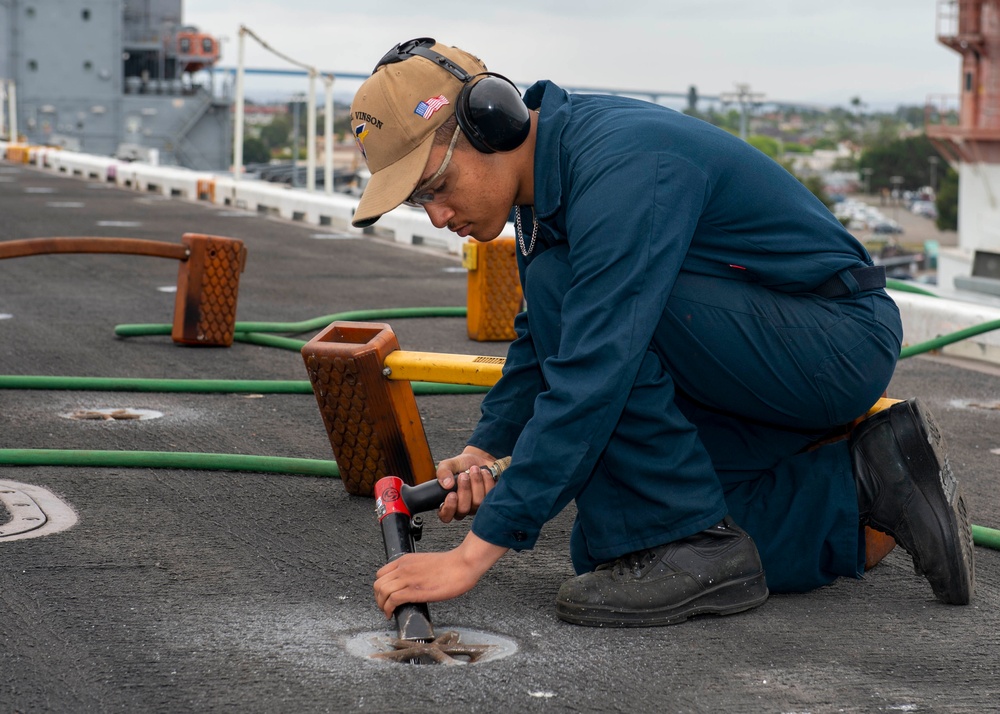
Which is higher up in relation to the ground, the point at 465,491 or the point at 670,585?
the point at 465,491

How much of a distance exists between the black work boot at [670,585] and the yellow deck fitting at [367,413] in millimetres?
933

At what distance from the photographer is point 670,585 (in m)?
2.51

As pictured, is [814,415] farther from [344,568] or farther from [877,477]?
[344,568]

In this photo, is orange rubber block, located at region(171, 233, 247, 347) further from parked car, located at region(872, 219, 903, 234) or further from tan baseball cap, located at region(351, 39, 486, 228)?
parked car, located at region(872, 219, 903, 234)

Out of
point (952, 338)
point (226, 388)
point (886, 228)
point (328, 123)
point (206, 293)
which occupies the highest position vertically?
point (328, 123)

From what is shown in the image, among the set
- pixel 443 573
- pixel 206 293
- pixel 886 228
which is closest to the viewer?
pixel 443 573

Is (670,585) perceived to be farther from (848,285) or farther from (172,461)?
(172,461)

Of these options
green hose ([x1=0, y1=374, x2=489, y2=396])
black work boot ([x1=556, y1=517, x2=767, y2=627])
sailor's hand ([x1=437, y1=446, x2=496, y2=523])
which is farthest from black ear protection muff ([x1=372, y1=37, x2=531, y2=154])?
green hose ([x1=0, y1=374, x2=489, y2=396])

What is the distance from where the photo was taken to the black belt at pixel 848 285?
2.62 meters

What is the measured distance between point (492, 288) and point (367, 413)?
282 cm

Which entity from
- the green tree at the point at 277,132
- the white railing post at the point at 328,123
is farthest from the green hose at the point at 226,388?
the green tree at the point at 277,132

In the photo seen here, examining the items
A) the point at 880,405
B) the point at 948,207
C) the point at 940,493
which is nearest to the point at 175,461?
the point at 880,405

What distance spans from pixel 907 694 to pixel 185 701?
4.11ft

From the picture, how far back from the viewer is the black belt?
2623 millimetres
